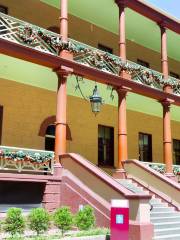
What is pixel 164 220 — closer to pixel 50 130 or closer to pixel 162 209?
pixel 162 209

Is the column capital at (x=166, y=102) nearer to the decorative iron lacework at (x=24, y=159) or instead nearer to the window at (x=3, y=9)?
the decorative iron lacework at (x=24, y=159)

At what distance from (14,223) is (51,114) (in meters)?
8.96

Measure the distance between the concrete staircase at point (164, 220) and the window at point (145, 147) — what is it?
24.4 feet

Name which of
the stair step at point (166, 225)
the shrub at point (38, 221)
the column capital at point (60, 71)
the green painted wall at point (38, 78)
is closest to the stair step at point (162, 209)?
the stair step at point (166, 225)

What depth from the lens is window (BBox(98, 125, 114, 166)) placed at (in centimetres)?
1975

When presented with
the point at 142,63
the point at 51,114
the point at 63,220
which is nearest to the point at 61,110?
the point at 51,114

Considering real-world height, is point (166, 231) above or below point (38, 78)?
below

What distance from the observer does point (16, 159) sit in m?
12.5

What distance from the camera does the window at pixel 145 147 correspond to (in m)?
22.2

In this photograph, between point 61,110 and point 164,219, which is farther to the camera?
point 61,110

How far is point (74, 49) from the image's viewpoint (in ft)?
47.9

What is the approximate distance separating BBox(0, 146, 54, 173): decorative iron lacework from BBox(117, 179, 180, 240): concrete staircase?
298cm

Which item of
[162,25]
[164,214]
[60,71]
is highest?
[162,25]

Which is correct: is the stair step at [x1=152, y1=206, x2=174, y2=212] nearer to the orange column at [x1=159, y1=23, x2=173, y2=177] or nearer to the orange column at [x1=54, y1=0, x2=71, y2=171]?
the orange column at [x1=54, y1=0, x2=71, y2=171]
